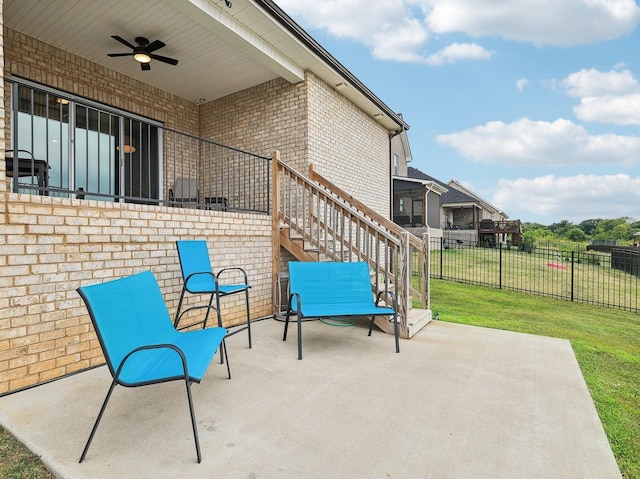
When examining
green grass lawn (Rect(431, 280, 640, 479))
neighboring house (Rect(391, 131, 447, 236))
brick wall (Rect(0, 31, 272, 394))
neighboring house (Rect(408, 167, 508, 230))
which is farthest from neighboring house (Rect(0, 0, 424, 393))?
neighboring house (Rect(408, 167, 508, 230))

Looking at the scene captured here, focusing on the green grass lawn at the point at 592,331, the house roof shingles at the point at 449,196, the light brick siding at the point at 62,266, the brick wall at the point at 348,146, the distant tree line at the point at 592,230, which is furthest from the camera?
the distant tree line at the point at 592,230

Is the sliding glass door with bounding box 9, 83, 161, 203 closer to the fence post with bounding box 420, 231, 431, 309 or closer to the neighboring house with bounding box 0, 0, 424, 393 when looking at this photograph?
the neighboring house with bounding box 0, 0, 424, 393

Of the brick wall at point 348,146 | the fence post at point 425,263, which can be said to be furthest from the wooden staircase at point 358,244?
the brick wall at point 348,146

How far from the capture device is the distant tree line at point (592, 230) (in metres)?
42.6

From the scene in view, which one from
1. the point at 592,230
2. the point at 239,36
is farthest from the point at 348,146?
the point at 592,230

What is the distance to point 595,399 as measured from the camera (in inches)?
104

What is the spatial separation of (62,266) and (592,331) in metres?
6.73

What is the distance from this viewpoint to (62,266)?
2.89 metres

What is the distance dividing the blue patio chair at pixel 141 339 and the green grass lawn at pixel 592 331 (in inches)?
93.6

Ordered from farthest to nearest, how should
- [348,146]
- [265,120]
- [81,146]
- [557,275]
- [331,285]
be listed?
[557,275] < [348,146] < [265,120] < [81,146] < [331,285]

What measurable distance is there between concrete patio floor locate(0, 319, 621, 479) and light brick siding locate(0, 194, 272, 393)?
238 mm

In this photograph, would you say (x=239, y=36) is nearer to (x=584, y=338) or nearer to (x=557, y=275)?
(x=584, y=338)

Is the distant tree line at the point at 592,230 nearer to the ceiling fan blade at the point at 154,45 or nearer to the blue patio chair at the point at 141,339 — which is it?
the ceiling fan blade at the point at 154,45

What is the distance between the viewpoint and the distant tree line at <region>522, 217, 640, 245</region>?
140ft
